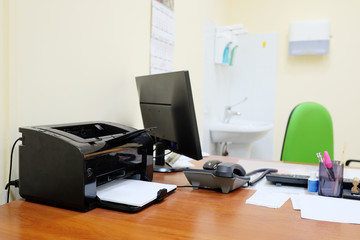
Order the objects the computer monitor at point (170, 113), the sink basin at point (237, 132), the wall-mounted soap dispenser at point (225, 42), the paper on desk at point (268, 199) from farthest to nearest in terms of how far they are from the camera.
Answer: the wall-mounted soap dispenser at point (225, 42)
the sink basin at point (237, 132)
the computer monitor at point (170, 113)
the paper on desk at point (268, 199)

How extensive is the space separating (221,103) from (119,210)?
8.84 feet

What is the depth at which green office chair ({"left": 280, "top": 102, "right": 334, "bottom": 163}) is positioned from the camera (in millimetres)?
2055

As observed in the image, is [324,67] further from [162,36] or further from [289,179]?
[289,179]

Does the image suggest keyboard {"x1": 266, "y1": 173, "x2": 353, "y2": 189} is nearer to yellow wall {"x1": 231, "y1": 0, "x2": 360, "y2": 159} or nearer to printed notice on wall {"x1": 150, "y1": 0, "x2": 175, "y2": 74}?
printed notice on wall {"x1": 150, "y1": 0, "x2": 175, "y2": 74}

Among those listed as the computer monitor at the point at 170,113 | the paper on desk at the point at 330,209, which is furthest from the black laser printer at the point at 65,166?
the paper on desk at the point at 330,209

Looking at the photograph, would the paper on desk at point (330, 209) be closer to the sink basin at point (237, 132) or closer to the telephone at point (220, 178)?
the telephone at point (220, 178)

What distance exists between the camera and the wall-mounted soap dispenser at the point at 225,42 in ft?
10.3

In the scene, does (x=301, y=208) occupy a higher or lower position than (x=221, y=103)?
lower

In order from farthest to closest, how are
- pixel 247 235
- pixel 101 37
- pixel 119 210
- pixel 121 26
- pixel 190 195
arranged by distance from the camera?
pixel 121 26 < pixel 101 37 < pixel 190 195 < pixel 119 210 < pixel 247 235

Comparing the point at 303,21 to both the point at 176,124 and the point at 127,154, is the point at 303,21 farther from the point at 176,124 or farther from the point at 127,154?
the point at 127,154

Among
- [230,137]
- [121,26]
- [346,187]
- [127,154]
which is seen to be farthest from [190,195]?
[230,137]

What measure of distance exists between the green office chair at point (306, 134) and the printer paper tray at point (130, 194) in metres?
1.18

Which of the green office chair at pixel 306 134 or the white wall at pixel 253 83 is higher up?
the white wall at pixel 253 83

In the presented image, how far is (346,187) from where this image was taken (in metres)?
1.17
